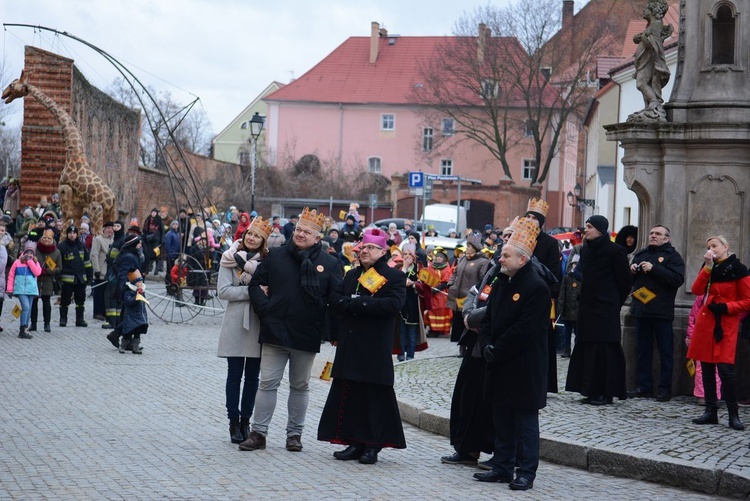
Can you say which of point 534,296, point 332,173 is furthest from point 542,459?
point 332,173

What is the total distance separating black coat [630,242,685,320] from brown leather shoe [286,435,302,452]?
4598mm

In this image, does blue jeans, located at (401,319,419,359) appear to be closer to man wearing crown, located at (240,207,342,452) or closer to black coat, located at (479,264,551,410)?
man wearing crown, located at (240,207,342,452)

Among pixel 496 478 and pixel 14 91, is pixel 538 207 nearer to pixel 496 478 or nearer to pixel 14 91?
pixel 496 478

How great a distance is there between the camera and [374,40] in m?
88.2

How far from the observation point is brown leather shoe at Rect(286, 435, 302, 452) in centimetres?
966

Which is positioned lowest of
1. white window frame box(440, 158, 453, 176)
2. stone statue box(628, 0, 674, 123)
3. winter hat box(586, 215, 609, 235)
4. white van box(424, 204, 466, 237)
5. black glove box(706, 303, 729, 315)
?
black glove box(706, 303, 729, 315)

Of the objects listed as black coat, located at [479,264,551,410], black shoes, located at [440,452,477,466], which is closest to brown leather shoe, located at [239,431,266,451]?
black shoes, located at [440,452,477,466]

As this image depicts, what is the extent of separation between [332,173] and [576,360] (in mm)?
65934

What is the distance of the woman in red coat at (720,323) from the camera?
36.2 ft

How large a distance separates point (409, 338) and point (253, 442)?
7786mm

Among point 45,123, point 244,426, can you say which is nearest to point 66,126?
point 45,123

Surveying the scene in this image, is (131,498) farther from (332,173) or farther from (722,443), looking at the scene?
(332,173)

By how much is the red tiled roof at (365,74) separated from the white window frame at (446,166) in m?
4.79

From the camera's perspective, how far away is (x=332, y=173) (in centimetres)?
7788
